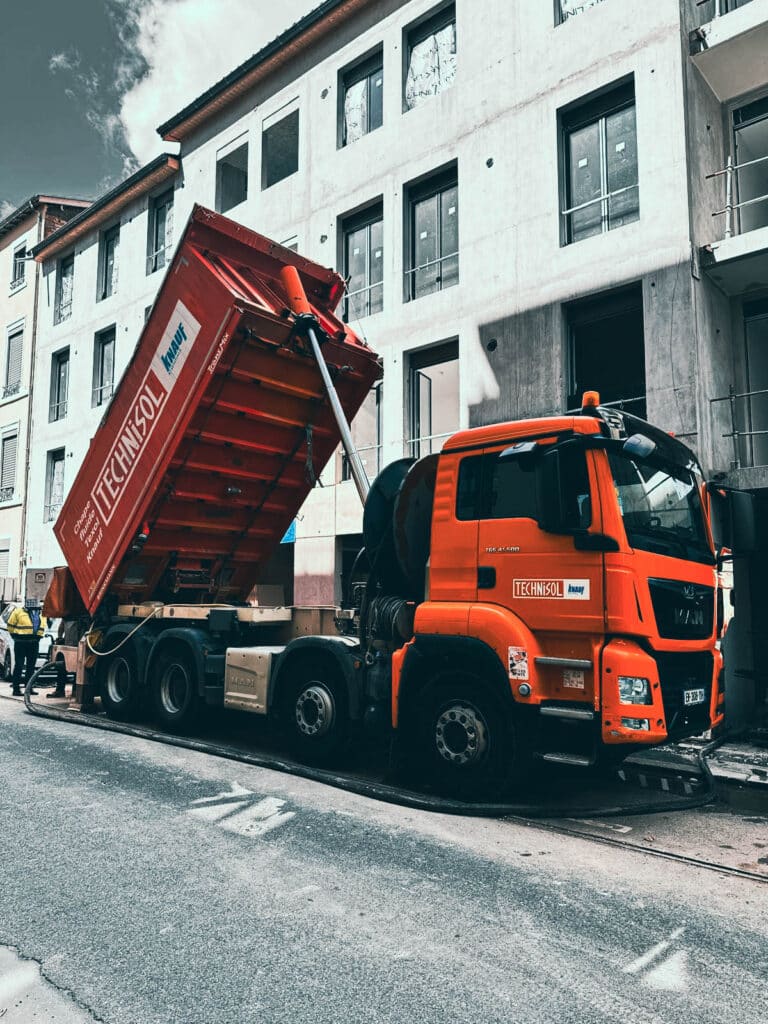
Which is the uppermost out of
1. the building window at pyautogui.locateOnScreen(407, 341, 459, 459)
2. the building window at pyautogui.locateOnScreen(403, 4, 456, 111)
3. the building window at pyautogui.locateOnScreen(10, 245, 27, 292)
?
the building window at pyautogui.locateOnScreen(10, 245, 27, 292)

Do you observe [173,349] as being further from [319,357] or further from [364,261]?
[364,261]

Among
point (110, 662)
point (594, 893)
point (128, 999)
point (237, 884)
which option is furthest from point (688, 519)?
point (110, 662)

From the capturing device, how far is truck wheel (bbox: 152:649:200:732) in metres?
8.27

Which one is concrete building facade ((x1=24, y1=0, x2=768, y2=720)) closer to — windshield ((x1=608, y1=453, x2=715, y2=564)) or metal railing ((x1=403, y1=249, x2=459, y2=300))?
metal railing ((x1=403, y1=249, x2=459, y2=300))

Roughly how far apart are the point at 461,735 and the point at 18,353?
24341mm

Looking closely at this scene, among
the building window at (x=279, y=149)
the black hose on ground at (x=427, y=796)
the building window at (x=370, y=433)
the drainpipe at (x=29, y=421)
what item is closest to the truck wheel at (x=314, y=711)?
the black hose on ground at (x=427, y=796)

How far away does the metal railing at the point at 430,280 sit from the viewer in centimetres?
1335

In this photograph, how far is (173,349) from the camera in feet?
27.2

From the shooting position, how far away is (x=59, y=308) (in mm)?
24234

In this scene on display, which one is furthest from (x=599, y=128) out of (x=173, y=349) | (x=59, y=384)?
(x=59, y=384)

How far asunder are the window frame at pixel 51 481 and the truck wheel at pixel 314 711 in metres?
17.9

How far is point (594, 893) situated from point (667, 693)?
1580 mm

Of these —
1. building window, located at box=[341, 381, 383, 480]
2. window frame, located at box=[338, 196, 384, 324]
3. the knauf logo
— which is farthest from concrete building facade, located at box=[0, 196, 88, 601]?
the knauf logo

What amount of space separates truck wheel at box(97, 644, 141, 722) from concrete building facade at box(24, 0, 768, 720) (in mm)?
5377
